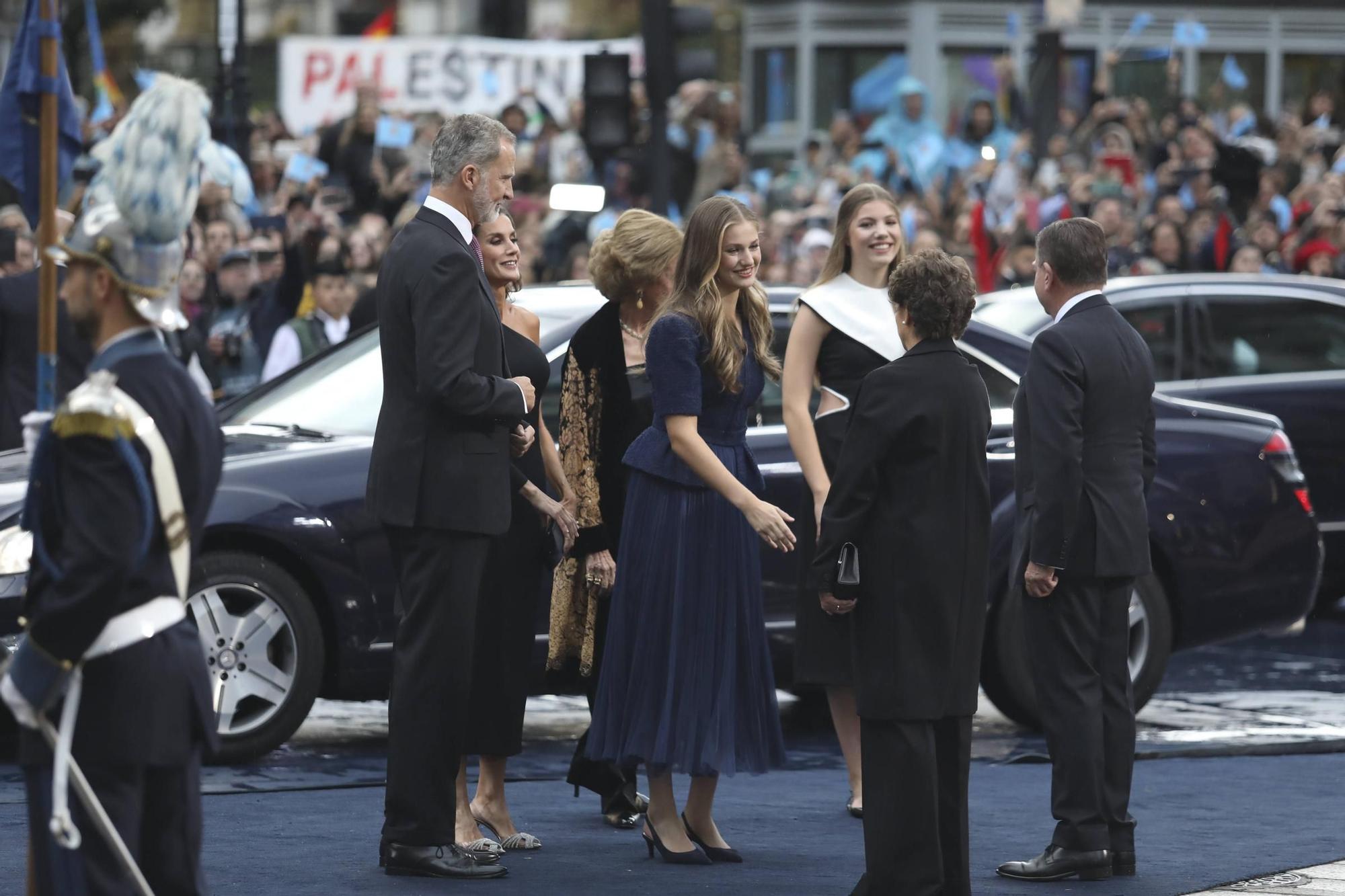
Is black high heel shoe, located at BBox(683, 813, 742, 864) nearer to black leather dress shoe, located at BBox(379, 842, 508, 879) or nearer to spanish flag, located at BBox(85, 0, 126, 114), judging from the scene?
black leather dress shoe, located at BBox(379, 842, 508, 879)

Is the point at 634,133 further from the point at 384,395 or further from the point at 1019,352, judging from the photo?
the point at 384,395

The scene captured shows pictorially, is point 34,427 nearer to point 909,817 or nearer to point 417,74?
Answer: point 909,817

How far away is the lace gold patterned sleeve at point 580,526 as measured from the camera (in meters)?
7.33

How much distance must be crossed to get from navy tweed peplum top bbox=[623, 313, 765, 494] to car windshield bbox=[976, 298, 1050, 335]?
486 centimetres

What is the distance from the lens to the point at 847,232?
7793mm

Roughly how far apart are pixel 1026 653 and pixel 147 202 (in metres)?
5.71

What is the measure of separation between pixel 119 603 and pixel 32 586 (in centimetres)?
17

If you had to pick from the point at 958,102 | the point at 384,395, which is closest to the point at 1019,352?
the point at 384,395

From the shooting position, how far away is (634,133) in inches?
696

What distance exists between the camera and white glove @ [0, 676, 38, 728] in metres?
4.19

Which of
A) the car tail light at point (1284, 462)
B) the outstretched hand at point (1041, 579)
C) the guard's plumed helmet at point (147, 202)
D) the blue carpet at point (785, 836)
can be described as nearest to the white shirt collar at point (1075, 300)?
the outstretched hand at point (1041, 579)

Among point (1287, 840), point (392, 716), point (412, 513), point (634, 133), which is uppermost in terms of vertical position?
point (634, 133)

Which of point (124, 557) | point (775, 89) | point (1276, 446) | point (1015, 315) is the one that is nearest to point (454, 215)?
point (124, 557)

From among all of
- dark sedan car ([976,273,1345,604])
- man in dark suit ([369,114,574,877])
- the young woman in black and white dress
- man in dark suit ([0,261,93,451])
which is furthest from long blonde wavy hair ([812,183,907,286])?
dark sedan car ([976,273,1345,604])
